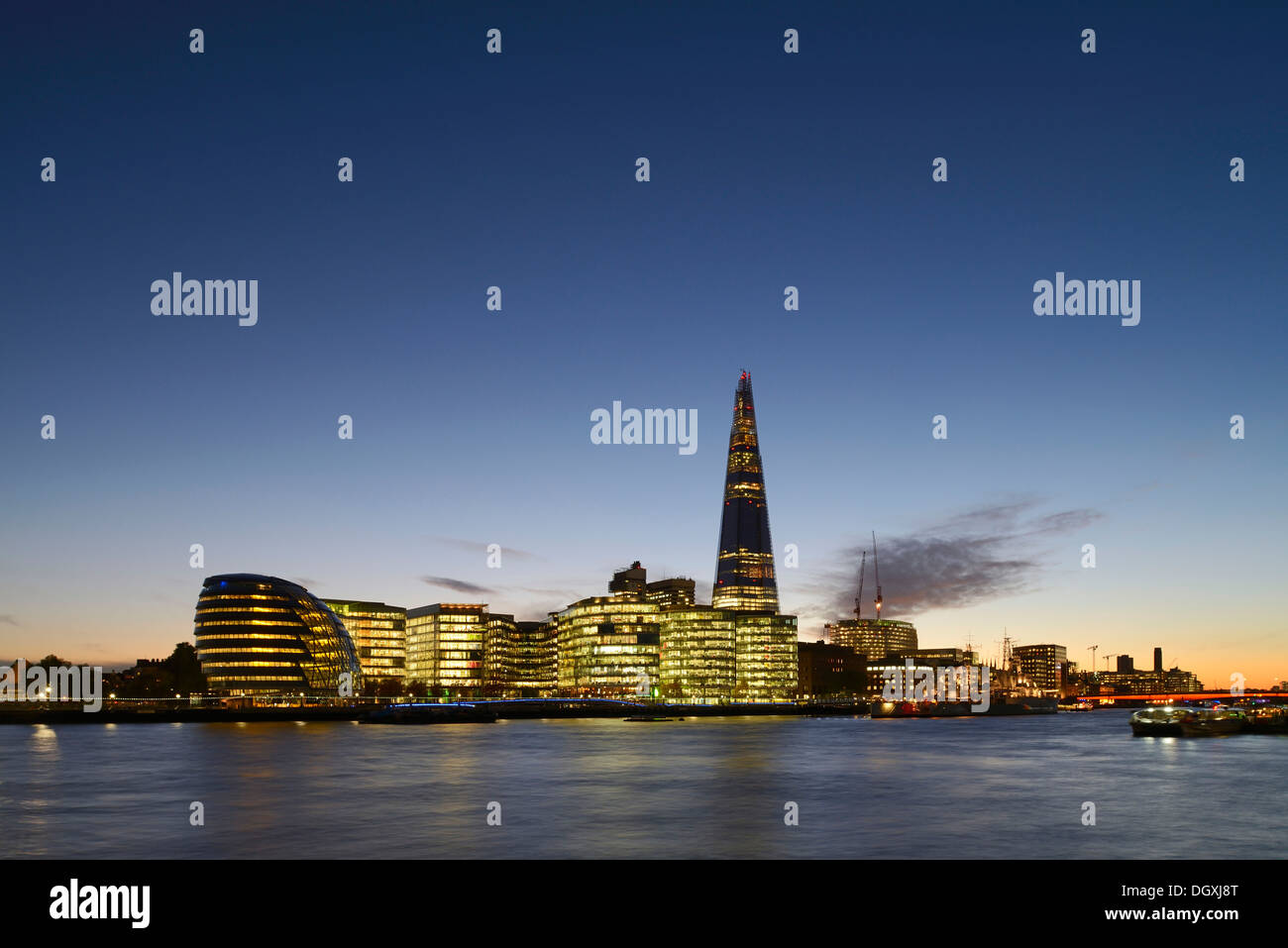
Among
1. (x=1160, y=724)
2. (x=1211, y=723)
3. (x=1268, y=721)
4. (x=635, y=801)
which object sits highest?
(x=635, y=801)

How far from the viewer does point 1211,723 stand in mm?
152500

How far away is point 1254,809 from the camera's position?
186ft

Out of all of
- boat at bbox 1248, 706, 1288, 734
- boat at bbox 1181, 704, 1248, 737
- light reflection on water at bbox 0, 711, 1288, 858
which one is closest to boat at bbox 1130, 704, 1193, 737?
boat at bbox 1181, 704, 1248, 737

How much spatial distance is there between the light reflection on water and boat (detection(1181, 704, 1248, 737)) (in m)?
44.6

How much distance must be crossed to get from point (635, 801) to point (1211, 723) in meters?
129

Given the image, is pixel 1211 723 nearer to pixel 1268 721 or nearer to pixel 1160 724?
pixel 1160 724

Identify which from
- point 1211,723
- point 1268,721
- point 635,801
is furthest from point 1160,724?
point 635,801

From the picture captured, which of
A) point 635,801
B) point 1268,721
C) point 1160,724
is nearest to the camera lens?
point 635,801

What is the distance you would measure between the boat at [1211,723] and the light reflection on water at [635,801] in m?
44.6

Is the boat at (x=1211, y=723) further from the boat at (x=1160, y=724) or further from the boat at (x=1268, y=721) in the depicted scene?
the boat at (x=1268, y=721)

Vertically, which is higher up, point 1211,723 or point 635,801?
point 635,801
